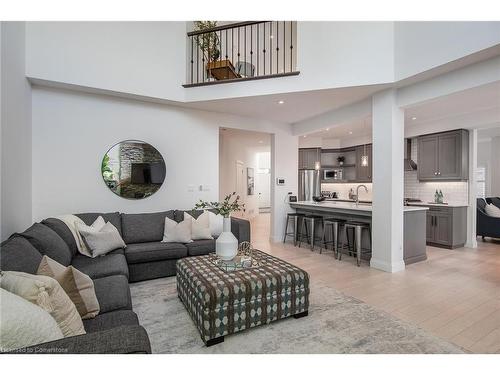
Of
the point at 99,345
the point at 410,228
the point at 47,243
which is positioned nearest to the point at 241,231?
the point at 47,243

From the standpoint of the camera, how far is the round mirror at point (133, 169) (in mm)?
4305

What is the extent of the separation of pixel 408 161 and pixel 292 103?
12.0ft

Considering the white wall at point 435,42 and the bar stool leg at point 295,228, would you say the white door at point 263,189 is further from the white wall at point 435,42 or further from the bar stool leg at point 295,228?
the white wall at point 435,42

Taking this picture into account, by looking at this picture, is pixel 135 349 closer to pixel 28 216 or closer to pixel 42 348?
pixel 42 348

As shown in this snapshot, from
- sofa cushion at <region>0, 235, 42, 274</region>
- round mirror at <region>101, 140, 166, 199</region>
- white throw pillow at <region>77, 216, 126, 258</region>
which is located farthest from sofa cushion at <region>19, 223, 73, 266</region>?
round mirror at <region>101, 140, 166, 199</region>

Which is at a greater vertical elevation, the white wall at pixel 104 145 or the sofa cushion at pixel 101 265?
the white wall at pixel 104 145

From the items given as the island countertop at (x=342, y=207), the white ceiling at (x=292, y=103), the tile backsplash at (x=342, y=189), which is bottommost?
the island countertop at (x=342, y=207)

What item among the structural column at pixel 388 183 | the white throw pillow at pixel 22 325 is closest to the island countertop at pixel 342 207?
the structural column at pixel 388 183

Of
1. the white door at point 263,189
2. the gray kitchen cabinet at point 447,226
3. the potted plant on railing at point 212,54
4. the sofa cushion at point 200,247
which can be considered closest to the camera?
the sofa cushion at point 200,247

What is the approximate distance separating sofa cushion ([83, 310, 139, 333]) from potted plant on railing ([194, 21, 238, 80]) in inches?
157

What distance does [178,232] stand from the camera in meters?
3.90

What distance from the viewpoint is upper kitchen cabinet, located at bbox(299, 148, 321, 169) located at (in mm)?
8023

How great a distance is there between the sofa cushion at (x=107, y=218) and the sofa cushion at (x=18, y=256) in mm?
1767
